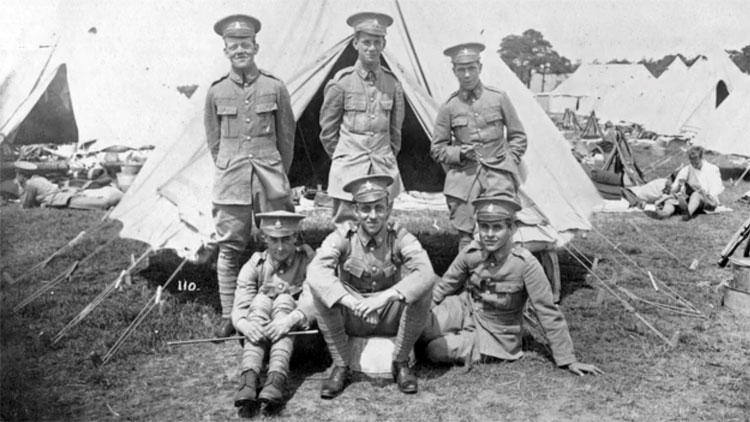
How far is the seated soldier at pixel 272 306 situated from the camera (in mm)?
3549

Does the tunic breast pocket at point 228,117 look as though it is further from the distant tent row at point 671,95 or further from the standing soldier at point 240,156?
the distant tent row at point 671,95

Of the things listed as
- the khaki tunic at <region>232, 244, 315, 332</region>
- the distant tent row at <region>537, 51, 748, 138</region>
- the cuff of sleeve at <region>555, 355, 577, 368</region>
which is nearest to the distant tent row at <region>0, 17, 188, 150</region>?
the khaki tunic at <region>232, 244, 315, 332</region>

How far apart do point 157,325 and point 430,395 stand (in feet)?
6.99

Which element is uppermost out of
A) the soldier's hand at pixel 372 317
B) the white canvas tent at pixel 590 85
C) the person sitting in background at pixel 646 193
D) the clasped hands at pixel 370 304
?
the white canvas tent at pixel 590 85

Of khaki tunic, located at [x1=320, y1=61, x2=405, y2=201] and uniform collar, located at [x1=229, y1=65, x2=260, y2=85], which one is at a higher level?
uniform collar, located at [x1=229, y1=65, x2=260, y2=85]

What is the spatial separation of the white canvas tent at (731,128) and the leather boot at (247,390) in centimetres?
1369

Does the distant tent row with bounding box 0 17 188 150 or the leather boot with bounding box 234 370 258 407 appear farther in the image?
the distant tent row with bounding box 0 17 188 150

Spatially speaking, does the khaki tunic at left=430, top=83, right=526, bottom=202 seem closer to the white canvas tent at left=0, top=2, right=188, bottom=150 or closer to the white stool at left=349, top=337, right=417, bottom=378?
the white stool at left=349, top=337, right=417, bottom=378

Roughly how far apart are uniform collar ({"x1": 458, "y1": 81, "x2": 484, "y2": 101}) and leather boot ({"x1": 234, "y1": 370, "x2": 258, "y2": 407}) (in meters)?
2.52

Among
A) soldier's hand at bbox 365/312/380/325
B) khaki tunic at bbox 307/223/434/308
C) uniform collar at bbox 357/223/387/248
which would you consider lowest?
soldier's hand at bbox 365/312/380/325

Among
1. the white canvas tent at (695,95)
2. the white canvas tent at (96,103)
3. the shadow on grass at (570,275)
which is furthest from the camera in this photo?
the white canvas tent at (695,95)

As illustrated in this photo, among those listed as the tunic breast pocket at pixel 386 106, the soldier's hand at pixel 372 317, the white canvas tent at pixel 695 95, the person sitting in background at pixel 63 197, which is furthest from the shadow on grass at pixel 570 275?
the white canvas tent at pixel 695 95

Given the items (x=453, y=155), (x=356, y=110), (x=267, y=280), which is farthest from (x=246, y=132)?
(x=453, y=155)

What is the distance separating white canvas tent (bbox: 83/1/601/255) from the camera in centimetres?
498
